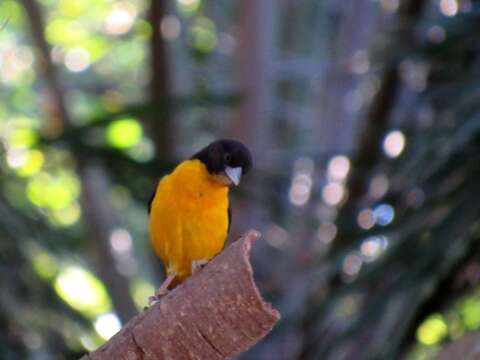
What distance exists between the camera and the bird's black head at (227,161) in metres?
5.07

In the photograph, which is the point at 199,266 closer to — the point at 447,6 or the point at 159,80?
the point at 159,80

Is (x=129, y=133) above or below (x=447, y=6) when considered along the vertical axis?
above

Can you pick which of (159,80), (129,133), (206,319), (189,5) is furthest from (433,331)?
(206,319)

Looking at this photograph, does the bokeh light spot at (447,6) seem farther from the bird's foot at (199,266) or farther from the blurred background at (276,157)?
the bird's foot at (199,266)

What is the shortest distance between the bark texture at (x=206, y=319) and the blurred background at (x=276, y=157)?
164 cm

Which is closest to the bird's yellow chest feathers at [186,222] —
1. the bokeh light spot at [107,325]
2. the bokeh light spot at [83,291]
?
the bokeh light spot at [107,325]

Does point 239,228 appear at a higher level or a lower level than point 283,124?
lower

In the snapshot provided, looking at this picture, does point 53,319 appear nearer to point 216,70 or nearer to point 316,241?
point 316,241

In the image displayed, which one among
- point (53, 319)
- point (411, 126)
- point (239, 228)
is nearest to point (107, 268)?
point (239, 228)

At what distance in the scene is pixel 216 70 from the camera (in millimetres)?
10203

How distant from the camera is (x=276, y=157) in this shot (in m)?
9.25

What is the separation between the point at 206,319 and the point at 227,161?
6.91ft

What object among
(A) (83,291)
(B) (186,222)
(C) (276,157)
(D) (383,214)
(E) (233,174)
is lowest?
(B) (186,222)

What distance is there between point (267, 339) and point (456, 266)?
8.52 feet
